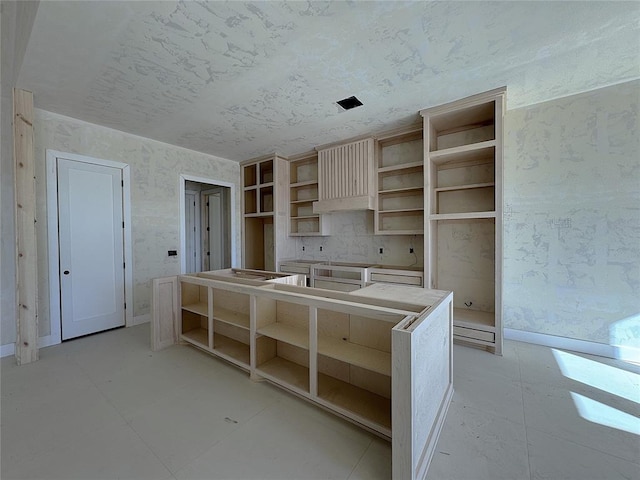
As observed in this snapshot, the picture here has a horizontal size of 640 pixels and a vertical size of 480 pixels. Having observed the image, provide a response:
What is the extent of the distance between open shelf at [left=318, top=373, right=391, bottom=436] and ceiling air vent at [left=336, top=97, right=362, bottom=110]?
8.74 ft

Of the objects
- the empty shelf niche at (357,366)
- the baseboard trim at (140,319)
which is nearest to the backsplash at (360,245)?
the empty shelf niche at (357,366)

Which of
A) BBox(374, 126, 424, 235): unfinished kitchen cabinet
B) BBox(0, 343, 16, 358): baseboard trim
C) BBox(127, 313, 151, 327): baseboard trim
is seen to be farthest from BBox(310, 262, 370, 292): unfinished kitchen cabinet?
BBox(0, 343, 16, 358): baseboard trim

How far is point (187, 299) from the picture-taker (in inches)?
117

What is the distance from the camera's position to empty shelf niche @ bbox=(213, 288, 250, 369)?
2.40 m

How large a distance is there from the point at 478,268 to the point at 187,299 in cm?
350

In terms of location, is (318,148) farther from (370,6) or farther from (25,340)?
(25,340)

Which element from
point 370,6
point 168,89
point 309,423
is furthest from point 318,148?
point 309,423

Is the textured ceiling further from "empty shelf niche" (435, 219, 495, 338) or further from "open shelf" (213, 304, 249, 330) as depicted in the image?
"open shelf" (213, 304, 249, 330)

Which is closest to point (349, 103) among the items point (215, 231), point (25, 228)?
point (25, 228)

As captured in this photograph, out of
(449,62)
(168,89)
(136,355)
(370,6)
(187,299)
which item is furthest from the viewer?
(187,299)

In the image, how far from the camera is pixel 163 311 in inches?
111

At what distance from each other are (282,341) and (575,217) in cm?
322

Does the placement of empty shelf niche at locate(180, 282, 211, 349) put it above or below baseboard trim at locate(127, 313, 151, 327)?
above

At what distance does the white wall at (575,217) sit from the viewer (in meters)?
2.48
